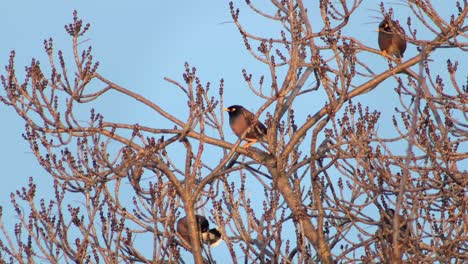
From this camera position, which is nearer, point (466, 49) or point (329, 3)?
point (466, 49)

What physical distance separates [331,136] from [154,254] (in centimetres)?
320

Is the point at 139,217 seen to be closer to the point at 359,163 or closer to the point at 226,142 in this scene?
the point at 226,142

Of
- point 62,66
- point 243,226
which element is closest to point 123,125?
point 62,66

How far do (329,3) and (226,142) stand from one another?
A: 2.08 meters

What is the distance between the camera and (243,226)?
31.9ft

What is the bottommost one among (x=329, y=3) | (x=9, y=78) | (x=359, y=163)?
(x=359, y=163)

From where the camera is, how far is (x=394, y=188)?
909 cm

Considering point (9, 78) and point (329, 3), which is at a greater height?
point (329, 3)

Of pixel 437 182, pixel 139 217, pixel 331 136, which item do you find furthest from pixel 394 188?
pixel 139 217

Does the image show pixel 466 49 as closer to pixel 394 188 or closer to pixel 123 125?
pixel 394 188

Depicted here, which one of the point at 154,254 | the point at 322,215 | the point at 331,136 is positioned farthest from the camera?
the point at 331,136

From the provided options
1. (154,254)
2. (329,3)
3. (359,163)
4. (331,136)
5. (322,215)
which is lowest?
(154,254)

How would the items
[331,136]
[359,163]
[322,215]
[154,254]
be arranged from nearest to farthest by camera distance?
[154,254] < [322,215] < [359,163] < [331,136]

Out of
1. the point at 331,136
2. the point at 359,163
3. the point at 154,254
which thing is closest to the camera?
the point at 154,254
